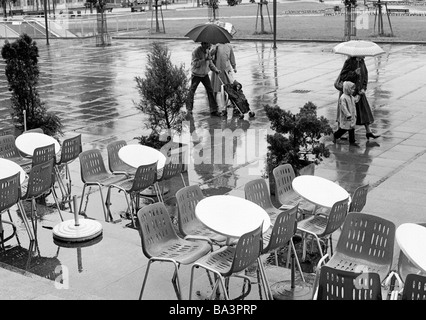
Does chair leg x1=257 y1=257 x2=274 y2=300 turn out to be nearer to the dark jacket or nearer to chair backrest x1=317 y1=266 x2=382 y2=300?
chair backrest x1=317 y1=266 x2=382 y2=300

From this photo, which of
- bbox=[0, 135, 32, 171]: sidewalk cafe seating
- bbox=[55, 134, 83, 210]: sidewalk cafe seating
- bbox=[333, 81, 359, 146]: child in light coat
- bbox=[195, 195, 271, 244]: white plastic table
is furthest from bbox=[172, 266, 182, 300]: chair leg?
bbox=[333, 81, 359, 146]: child in light coat

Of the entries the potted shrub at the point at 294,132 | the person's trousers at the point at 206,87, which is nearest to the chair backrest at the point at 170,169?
the potted shrub at the point at 294,132

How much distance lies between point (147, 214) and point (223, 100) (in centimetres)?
983

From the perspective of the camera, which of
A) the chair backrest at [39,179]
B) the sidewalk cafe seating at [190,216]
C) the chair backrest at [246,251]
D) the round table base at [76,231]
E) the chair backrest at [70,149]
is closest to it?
the chair backrest at [246,251]

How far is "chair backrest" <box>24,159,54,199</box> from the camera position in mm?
8250

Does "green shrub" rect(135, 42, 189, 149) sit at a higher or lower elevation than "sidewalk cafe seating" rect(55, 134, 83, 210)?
higher

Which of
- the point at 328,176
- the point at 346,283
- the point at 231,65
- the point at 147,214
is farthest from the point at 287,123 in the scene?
the point at 231,65

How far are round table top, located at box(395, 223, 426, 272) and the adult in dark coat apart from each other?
6866mm

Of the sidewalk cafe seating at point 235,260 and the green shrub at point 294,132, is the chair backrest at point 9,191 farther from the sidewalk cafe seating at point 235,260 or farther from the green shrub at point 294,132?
the green shrub at point 294,132

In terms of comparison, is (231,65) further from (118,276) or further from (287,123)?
(118,276)

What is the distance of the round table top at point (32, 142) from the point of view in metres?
10.0

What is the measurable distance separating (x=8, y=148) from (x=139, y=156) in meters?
2.29

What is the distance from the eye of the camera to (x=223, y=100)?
16.1 metres

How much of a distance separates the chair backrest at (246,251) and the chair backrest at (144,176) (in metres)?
2.93
